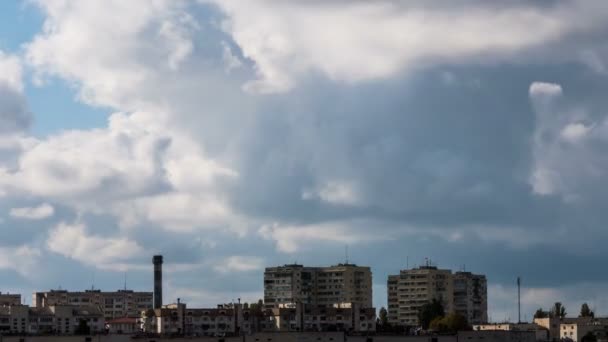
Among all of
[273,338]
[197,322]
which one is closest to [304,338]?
[273,338]

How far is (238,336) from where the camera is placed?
162500 millimetres

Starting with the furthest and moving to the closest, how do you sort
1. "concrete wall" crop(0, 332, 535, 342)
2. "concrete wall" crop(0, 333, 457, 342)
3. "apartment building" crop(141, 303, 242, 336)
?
"apartment building" crop(141, 303, 242, 336), "concrete wall" crop(0, 332, 535, 342), "concrete wall" crop(0, 333, 457, 342)

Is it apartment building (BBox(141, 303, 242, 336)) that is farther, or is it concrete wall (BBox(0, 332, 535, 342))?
apartment building (BBox(141, 303, 242, 336))

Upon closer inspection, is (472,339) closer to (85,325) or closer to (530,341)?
(530,341)

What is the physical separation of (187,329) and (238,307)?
28.2 ft

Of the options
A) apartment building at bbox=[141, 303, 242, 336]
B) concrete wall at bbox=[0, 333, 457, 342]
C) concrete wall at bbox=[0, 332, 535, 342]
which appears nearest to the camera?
concrete wall at bbox=[0, 333, 457, 342]

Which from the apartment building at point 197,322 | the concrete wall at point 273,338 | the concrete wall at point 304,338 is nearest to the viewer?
the concrete wall at point 273,338

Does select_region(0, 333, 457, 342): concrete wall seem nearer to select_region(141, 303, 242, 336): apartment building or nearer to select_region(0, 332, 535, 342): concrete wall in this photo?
select_region(0, 332, 535, 342): concrete wall

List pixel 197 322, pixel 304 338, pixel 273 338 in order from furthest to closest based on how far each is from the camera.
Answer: pixel 197 322, pixel 273 338, pixel 304 338

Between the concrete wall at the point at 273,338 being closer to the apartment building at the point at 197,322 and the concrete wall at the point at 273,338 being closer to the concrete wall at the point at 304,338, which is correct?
the concrete wall at the point at 304,338

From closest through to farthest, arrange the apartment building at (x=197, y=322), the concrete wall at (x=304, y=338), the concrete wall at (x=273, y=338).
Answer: the concrete wall at (x=273, y=338)
the concrete wall at (x=304, y=338)
the apartment building at (x=197, y=322)

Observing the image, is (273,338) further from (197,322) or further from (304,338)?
(197,322)

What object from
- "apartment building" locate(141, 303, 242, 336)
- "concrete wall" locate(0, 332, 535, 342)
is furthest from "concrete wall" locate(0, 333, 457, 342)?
"apartment building" locate(141, 303, 242, 336)

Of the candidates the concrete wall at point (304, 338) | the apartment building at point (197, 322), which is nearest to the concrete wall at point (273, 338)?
the concrete wall at point (304, 338)
